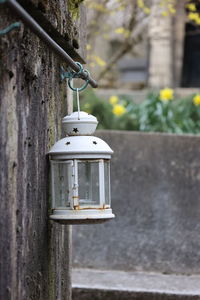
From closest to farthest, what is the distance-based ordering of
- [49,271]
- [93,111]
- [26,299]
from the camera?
[26,299] → [49,271] → [93,111]

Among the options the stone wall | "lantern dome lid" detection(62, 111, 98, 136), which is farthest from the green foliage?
"lantern dome lid" detection(62, 111, 98, 136)

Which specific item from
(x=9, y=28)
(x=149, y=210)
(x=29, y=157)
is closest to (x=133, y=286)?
(x=149, y=210)

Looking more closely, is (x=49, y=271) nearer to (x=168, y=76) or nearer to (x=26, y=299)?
(x=26, y=299)

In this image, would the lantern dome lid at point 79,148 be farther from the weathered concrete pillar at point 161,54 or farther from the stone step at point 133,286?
the weathered concrete pillar at point 161,54

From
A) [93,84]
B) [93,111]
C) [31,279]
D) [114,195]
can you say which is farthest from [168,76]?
[31,279]

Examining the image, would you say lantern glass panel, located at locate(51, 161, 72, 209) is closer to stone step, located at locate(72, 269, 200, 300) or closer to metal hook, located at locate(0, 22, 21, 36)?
metal hook, located at locate(0, 22, 21, 36)

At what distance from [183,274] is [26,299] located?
9.37 ft

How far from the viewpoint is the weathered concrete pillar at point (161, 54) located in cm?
1223

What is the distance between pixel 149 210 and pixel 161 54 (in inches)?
277

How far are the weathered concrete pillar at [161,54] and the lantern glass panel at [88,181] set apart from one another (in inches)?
361

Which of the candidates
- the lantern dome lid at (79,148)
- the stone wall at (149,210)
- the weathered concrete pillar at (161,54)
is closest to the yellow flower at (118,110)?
the stone wall at (149,210)

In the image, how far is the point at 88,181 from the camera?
3.07 metres

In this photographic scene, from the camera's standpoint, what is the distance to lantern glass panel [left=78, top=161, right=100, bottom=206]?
3.04m

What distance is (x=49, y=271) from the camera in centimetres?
318
